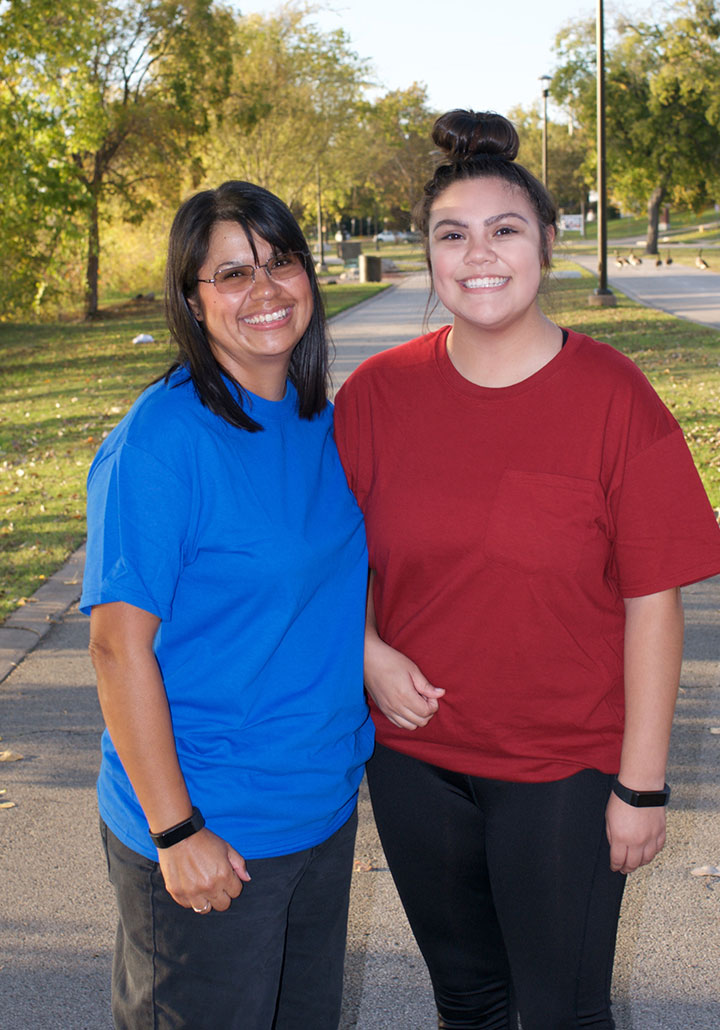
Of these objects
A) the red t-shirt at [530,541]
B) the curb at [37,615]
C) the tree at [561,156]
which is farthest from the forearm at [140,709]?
the tree at [561,156]

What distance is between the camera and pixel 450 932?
2.27m

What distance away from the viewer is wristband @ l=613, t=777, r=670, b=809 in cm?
199

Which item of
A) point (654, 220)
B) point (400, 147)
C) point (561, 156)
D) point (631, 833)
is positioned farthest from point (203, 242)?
point (561, 156)

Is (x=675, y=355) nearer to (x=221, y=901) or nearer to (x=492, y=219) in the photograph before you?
(x=492, y=219)

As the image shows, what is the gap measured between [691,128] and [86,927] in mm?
48285

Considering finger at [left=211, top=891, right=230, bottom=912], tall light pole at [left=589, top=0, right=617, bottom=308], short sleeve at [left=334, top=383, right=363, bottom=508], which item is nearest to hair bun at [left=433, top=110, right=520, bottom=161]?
short sleeve at [left=334, top=383, right=363, bottom=508]

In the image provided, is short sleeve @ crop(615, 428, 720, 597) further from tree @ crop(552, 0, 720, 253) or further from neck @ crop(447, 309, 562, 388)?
tree @ crop(552, 0, 720, 253)

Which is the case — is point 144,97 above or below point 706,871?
above

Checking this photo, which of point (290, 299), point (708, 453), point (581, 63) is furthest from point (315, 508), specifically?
point (581, 63)

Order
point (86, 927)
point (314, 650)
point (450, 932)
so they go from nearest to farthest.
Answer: point (314, 650) → point (450, 932) → point (86, 927)

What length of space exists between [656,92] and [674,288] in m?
18.9

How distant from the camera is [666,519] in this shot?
6.25 ft

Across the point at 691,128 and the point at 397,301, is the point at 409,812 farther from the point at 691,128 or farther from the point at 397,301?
the point at 691,128

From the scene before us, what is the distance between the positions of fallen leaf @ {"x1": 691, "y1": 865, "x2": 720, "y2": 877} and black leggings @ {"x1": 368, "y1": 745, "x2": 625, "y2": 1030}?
1396 millimetres
